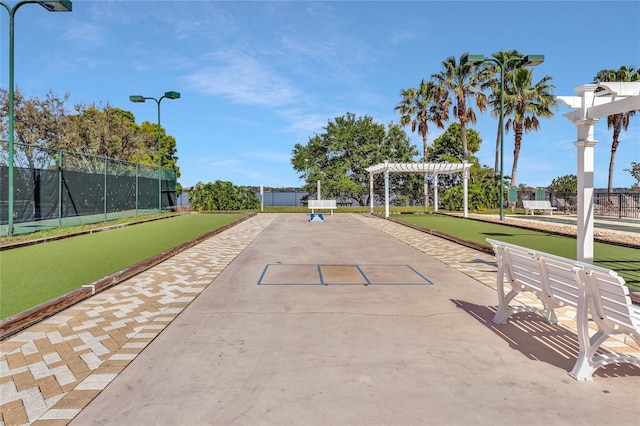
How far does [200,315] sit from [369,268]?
13.4 feet

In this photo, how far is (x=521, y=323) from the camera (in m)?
4.59

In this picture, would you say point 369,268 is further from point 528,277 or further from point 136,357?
point 136,357

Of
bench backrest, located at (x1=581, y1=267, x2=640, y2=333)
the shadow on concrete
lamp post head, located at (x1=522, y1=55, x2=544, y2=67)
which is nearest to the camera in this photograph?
bench backrest, located at (x1=581, y1=267, x2=640, y2=333)

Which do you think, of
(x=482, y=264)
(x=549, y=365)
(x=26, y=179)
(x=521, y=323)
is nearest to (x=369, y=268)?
(x=482, y=264)

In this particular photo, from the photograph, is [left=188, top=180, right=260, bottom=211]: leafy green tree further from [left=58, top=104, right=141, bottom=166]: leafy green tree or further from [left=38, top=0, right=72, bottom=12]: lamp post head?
[left=38, top=0, right=72, bottom=12]: lamp post head

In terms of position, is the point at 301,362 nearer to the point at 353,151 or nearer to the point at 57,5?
the point at 57,5

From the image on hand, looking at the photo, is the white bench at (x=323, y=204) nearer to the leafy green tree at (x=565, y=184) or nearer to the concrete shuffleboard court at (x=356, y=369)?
the concrete shuffleboard court at (x=356, y=369)

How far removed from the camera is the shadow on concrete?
133 inches

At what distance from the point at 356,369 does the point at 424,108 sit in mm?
36867

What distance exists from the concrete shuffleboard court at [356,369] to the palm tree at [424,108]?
31.8 meters

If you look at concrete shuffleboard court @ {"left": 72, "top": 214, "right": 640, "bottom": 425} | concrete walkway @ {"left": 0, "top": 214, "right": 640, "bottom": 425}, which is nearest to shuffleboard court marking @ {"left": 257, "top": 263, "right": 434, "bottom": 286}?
concrete walkway @ {"left": 0, "top": 214, "right": 640, "bottom": 425}

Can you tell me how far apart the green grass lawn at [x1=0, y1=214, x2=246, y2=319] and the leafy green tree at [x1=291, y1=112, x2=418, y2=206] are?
26.2 m

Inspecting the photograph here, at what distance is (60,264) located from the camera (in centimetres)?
794

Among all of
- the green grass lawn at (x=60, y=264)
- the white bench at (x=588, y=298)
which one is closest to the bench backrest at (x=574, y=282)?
the white bench at (x=588, y=298)
